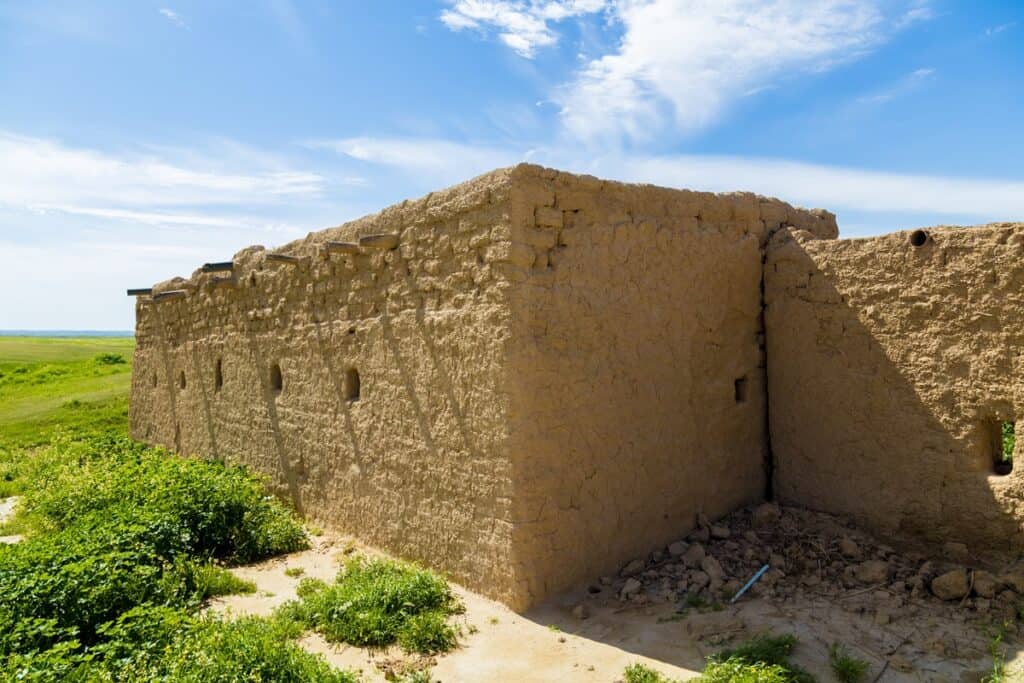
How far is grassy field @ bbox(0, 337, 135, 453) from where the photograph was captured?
1363 centimetres

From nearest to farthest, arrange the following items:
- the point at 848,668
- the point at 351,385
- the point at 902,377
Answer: the point at 848,668 → the point at 902,377 → the point at 351,385

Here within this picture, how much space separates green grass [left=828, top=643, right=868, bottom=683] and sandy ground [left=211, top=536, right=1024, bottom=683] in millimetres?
44

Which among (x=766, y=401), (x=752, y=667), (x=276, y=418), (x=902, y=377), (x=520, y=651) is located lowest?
(x=520, y=651)

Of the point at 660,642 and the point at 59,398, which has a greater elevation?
the point at 59,398

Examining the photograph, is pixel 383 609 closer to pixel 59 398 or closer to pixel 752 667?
pixel 752 667

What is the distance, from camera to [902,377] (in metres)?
5.61

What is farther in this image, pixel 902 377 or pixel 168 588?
pixel 902 377

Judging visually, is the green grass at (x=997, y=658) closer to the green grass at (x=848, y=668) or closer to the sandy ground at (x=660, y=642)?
the sandy ground at (x=660, y=642)

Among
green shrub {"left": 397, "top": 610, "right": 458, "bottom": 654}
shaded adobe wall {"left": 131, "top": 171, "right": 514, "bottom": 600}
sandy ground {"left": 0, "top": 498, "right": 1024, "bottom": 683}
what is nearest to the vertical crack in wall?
sandy ground {"left": 0, "top": 498, "right": 1024, "bottom": 683}

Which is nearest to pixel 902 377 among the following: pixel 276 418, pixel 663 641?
pixel 663 641

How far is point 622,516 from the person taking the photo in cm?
568

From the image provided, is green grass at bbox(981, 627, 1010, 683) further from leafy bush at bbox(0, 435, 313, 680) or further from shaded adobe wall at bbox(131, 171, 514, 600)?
leafy bush at bbox(0, 435, 313, 680)

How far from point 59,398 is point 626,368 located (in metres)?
15.3

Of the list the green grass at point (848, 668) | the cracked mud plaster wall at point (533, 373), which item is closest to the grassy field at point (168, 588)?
the cracked mud plaster wall at point (533, 373)
